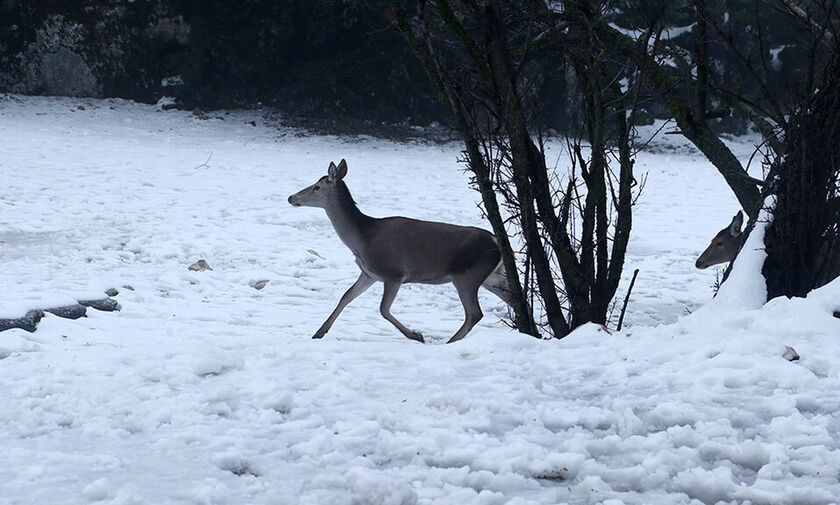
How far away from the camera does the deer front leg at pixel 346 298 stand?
7.21 meters

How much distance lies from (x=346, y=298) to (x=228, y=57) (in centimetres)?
1579

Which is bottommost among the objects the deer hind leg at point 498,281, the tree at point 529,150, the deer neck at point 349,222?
the deer hind leg at point 498,281

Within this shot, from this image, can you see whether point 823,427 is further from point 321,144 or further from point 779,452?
point 321,144

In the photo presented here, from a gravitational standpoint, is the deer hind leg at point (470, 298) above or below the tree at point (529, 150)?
below

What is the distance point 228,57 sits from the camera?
21.9 metres

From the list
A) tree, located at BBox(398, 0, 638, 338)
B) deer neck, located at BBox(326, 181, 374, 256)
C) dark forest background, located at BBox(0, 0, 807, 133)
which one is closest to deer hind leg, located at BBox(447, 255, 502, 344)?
deer neck, located at BBox(326, 181, 374, 256)

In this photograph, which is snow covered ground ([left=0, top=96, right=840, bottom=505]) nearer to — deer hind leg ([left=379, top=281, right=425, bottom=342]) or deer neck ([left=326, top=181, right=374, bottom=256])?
deer hind leg ([left=379, top=281, right=425, bottom=342])

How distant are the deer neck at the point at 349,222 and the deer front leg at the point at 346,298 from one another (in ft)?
0.81

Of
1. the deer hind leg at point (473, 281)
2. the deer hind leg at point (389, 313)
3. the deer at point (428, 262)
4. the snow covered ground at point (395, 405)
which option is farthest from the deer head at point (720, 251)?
the deer hind leg at point (389, 313)

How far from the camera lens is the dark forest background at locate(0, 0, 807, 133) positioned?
20703 millimetres

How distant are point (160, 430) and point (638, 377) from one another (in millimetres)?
2188

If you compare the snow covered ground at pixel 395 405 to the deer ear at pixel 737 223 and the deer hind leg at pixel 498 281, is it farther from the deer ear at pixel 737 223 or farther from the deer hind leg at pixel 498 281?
the deer ear at pixel 737 223

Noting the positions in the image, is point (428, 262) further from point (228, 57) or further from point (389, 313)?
point (228, 57)

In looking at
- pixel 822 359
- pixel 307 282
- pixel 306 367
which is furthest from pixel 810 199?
pixel 307 282
